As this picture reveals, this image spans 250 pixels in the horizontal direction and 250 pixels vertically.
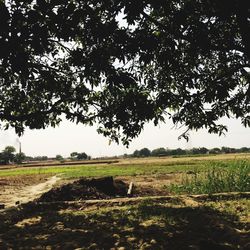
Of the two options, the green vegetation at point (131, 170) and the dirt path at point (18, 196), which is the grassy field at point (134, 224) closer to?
the dirt path at point (18, 196)

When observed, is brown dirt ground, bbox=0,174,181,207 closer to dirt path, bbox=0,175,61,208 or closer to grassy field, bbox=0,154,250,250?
dirt path, bbox=0,175,61,208

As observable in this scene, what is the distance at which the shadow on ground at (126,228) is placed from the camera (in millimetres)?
6473

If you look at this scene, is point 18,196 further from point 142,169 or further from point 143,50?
point 142,169

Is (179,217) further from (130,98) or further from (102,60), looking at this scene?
(102,60)

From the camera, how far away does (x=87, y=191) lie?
1427 cm

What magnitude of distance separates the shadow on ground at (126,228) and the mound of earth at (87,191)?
123 inches

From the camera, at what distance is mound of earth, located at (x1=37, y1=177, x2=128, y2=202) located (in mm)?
13375

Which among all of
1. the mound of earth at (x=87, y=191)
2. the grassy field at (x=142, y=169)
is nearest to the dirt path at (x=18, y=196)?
the mound of earth at (x=87, y=191)

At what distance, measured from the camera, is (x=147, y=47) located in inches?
270

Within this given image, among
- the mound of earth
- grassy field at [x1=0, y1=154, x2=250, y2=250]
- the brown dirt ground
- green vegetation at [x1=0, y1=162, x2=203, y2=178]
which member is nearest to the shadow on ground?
grassy field at [x1=0, y1=154, x2=250, y2=250]

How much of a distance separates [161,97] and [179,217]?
269 centimetres

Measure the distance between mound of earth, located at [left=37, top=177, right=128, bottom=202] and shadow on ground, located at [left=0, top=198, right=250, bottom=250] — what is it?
3120 mm

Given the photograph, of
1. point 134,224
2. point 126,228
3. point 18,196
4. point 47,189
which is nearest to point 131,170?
point 47,189

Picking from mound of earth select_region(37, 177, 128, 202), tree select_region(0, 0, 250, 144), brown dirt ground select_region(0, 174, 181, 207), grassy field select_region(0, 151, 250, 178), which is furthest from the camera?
grassy field select_region(0, 151, 250, 178)
